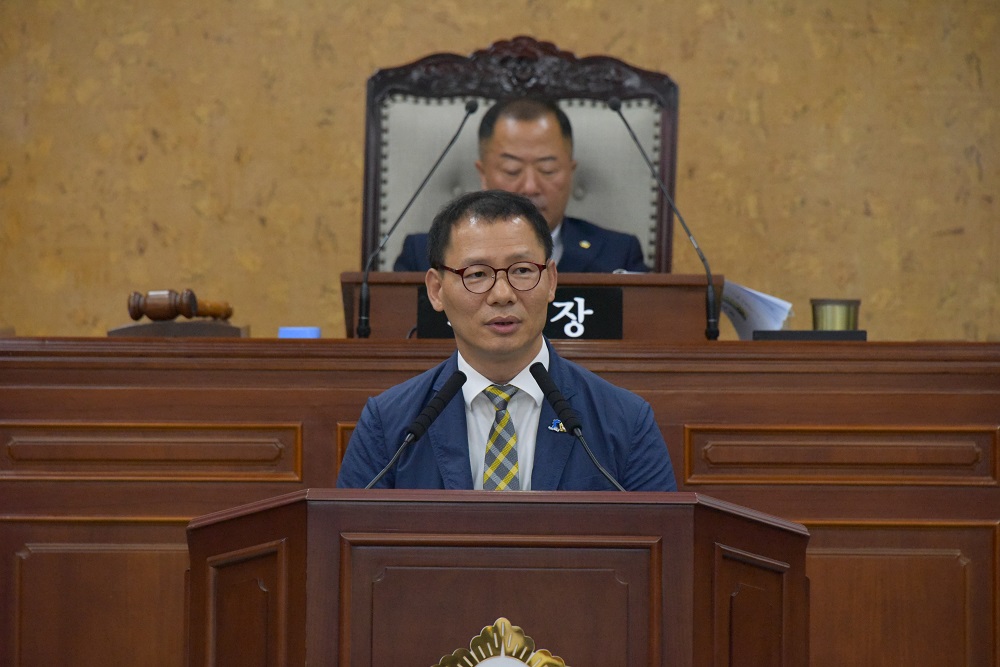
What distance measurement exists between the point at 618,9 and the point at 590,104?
75 cm

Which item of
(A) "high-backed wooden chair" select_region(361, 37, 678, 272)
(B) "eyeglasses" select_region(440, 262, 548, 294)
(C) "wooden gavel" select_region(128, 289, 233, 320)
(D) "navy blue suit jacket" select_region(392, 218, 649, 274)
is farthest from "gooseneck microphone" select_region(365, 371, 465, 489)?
(A) "high-backed wooden chair" select_region(361, 37, 678, 272)

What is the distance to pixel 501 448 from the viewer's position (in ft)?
5.41

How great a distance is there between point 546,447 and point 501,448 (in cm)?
7

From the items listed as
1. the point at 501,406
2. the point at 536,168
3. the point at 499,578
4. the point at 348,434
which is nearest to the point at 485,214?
the point at 501,406

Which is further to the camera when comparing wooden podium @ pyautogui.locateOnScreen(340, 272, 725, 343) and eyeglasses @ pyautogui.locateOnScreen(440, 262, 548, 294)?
wooden podium @ pyautogui.locateOnScreen(340, 272, 725, 343)

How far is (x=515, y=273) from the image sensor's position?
1676mm

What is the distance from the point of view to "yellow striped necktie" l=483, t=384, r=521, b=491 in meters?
1.63

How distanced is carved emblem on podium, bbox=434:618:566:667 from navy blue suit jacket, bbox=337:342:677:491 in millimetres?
363

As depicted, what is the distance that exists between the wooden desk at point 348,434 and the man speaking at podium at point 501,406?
13.4 inches

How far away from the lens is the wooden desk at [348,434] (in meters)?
1.95

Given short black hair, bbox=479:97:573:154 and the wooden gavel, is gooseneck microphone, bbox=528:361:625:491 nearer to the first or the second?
the wooden gavel

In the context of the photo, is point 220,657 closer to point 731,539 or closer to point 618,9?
point 731,539

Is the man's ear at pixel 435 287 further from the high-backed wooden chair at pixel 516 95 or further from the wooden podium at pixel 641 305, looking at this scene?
the high-backed wooden chair at pixel 516 95

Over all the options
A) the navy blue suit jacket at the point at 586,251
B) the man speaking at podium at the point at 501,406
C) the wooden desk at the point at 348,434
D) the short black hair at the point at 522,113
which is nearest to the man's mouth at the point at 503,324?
the man speaking at podium at the point at 501,406
